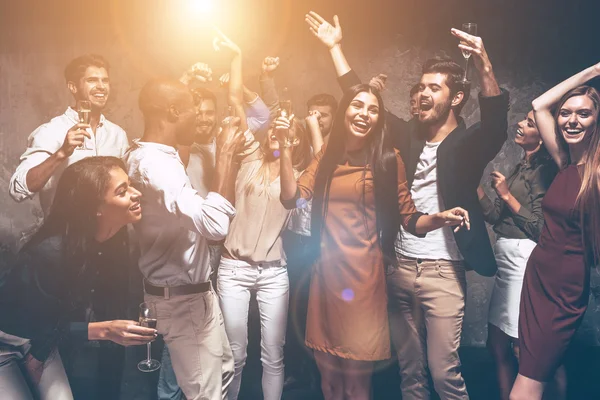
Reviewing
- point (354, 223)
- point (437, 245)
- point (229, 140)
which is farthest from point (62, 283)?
point (437, 245)

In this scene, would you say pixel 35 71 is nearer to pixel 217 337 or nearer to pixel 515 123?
pixel 217 337

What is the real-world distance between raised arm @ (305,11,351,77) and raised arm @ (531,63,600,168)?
1.01m

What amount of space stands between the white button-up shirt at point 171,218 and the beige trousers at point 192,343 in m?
0.10

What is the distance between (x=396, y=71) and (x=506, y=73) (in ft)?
2.20

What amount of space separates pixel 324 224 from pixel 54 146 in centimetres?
154

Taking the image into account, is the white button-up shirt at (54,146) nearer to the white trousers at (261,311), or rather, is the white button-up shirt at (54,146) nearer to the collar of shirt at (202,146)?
the collar of shirt at (202,146)

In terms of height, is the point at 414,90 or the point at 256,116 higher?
the point at 414,90

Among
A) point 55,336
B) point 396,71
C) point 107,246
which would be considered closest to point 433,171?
point 396,71

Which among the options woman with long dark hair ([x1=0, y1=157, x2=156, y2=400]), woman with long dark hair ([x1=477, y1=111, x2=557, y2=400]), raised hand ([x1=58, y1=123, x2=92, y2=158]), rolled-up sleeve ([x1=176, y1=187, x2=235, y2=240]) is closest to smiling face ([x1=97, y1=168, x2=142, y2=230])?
woman with long dark hair ([x1=0, y1=157, x2=156, y2=400])

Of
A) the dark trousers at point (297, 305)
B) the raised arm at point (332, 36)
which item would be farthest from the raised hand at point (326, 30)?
the dark trousers at point (297, 305)

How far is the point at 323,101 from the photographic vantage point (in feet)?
10.7

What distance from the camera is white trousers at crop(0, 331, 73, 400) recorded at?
82.5 inches

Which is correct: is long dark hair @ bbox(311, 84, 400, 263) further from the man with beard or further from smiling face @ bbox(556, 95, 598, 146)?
smiling face @ bbox(556, 95, 598, 146)

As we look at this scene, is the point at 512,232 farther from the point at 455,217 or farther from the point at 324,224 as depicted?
the point at 324,224
